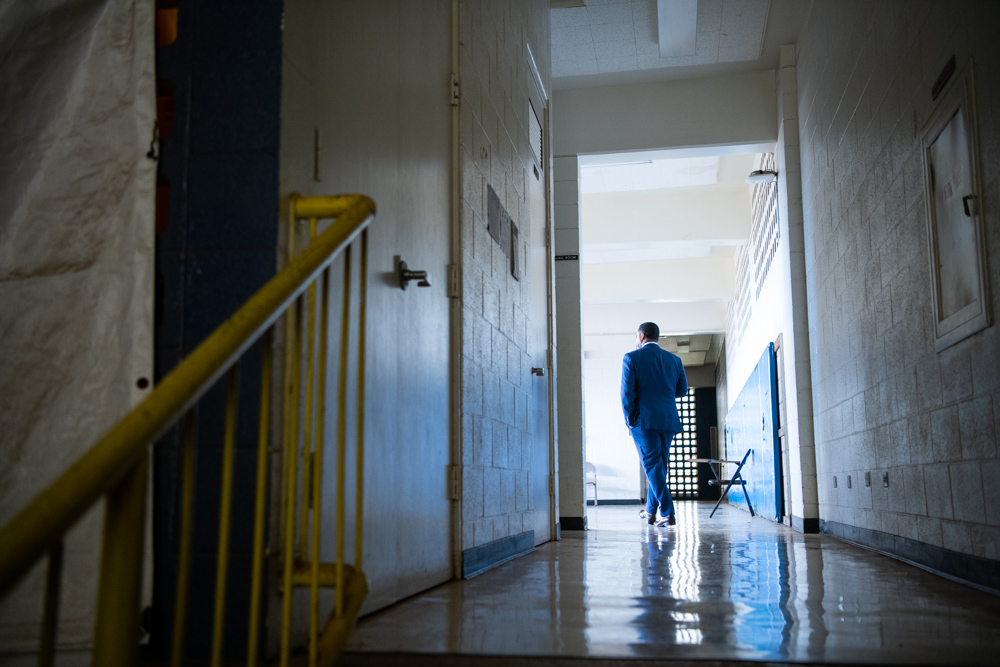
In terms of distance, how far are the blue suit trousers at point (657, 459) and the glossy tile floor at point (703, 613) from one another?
2.37 meters

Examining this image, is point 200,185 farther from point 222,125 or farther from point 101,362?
point 101,362

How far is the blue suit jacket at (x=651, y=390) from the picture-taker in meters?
5.96

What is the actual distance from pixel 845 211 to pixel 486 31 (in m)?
2.16

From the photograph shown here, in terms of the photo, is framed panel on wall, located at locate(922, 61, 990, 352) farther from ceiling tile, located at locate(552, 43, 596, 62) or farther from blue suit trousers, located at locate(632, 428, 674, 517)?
ceiling tile, located at locate(552, 43, 596, 62)

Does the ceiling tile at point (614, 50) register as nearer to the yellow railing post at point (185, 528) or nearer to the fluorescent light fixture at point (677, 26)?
the fluorescent light fixture at point (677, 26)

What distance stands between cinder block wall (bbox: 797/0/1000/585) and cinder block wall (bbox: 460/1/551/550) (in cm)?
166

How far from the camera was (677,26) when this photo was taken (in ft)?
18.5

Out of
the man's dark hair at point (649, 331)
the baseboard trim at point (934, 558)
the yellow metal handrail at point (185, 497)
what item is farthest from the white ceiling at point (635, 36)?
the yellow metal handrail at point (185, 497)

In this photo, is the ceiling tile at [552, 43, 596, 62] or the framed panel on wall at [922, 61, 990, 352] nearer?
the framed panel on wall at [922, 61, 990, 352]

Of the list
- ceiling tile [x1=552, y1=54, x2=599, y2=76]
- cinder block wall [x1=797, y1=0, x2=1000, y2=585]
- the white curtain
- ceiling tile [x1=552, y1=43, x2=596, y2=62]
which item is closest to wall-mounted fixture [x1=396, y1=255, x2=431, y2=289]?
the white curtain

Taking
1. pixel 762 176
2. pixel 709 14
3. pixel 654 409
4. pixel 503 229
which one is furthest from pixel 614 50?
pixel 503 229

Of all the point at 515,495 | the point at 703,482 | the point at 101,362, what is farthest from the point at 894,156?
the point at 703,482

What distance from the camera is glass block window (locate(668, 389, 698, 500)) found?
1716 cm

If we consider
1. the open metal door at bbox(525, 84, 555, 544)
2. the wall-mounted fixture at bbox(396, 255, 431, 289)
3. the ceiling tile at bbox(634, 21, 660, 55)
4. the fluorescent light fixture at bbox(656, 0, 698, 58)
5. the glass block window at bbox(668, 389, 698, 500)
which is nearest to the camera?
the wall-mounted fixture at bbox(396, 255, 431, 289)
